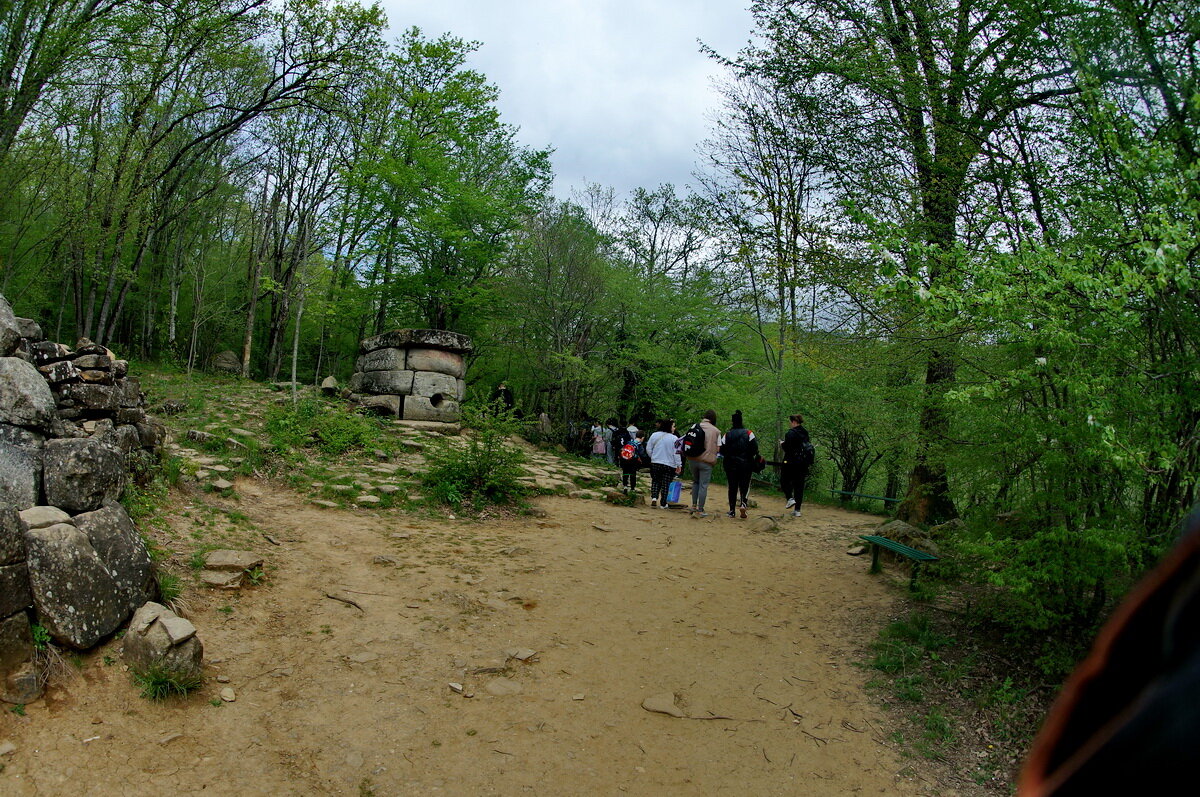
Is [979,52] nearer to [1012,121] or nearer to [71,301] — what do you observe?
[1012,121]

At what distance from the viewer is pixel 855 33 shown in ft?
32.1

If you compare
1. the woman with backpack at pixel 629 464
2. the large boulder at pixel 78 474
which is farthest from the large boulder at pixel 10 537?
the woman with backpack at pixel 629 464

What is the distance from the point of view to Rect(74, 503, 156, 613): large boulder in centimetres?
452

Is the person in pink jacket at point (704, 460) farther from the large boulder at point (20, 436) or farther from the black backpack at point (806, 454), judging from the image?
the large boulder at point (20, 436)

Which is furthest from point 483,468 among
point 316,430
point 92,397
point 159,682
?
point 159,682

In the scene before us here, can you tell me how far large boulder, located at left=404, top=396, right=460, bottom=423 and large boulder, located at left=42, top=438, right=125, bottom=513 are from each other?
970 centimetres

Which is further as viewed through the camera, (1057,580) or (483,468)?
(483,468)

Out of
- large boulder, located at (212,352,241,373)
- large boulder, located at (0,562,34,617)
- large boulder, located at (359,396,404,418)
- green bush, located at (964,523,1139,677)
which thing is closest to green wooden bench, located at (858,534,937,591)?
green bush, located at (964,523,1139,677)

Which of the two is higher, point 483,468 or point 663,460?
point 663,460

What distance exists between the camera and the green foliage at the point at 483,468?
10.1 meters

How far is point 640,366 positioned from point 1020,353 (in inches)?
573

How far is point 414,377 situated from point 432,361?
55 centimetres

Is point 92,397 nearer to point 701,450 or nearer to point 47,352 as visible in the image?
point 47,352

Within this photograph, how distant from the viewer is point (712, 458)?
36.0 ft
